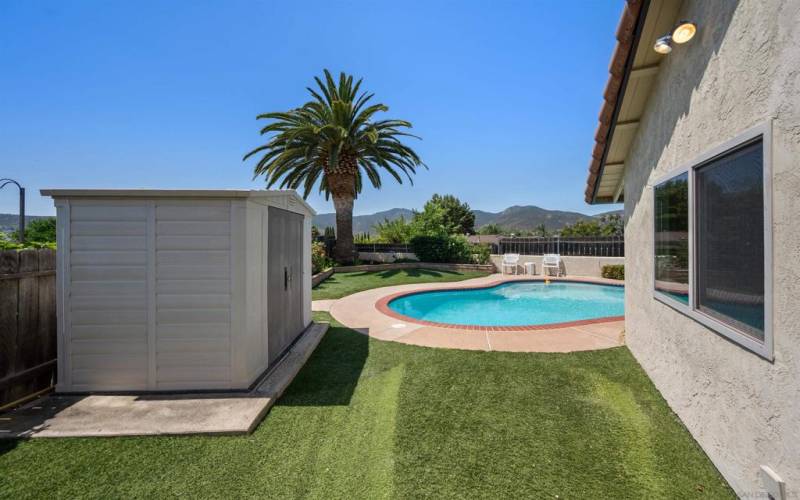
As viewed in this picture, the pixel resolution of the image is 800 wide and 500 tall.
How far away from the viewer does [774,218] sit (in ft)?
6.90

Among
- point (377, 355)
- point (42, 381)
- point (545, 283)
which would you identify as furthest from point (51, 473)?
point (545, 283)

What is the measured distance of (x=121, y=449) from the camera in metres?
3.01

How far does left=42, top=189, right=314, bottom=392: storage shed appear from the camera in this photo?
399 centimetres

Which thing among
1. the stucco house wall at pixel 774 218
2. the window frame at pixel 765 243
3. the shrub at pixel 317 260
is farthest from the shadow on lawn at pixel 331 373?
the shrub at pixel 317 260

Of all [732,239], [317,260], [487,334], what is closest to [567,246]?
[487,334]

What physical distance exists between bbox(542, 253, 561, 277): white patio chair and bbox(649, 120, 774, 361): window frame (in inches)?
553

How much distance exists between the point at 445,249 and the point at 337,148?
28.1ft

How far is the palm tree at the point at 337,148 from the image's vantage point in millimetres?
16219

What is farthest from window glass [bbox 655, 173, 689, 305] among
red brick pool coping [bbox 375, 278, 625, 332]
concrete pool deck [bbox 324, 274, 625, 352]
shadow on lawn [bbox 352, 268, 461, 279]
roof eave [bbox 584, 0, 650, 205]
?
shadow on lawn [bbox 352, 268, 461, 279]

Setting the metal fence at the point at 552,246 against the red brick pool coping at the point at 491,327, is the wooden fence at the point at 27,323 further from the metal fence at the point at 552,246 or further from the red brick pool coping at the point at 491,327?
the metal fence at the point at 552,246

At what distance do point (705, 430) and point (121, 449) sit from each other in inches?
221

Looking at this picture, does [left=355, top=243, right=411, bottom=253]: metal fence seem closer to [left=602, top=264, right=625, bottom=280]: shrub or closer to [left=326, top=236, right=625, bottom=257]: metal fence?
[left=326, top=236, right=625, bottom=257]: metal fence

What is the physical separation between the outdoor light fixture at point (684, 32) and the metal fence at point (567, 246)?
1464cm

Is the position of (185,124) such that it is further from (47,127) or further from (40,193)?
(40,193)
